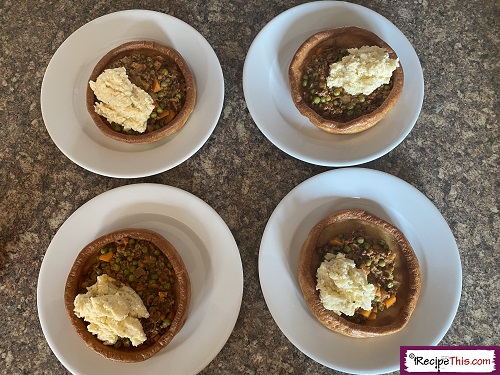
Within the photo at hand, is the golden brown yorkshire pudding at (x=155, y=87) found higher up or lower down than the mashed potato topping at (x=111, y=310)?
higher up

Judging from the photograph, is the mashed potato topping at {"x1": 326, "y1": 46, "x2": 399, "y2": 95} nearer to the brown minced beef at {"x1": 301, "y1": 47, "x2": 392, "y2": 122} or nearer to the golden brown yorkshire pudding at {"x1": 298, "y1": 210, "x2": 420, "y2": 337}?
the brown minced beef at {"x1": 301, "y1": 47, "x2": 392, "y2": 122}

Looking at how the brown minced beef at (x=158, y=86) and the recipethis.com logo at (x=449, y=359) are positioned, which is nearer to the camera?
the recipethis.com logo at (x=449, y=359)

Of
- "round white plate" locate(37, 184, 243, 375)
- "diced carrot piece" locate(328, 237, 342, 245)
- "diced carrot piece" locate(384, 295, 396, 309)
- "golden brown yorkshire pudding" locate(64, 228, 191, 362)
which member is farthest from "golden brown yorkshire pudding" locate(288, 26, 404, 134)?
"golden brown yorkshire pudding" locate(64, 228, 191, 362)

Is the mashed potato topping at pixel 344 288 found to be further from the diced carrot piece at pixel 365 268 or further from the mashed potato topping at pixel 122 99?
the mashed potato topping at pixel 122 99

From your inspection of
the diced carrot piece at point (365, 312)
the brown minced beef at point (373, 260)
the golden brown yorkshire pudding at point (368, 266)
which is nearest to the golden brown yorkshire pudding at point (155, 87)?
the golden brown yorkshire pudding at point (368, 266)

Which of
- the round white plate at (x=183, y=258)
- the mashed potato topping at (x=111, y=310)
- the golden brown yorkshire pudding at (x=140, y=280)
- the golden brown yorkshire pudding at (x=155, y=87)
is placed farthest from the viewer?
A: the golden brown yorkshire pudding at (x=155, y=87)

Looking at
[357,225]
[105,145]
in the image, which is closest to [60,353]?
[105,145]

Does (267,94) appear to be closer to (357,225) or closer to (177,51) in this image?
(177,51)
